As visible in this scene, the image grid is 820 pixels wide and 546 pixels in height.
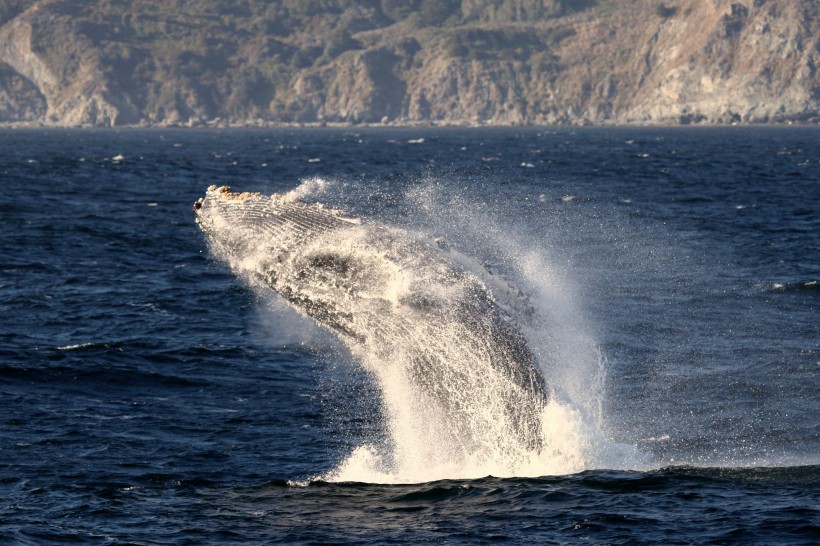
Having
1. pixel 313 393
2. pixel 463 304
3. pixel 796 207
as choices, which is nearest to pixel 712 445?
pixel 463 304

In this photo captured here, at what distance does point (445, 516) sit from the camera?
19.0 metres

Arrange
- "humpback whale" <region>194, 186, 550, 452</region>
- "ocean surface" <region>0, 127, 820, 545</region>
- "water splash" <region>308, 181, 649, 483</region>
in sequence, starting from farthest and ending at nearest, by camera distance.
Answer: "water splash" <region>308, 181, 649, 483</region>
"ocean surface" <region>0, 127, 820, 545</region>
"humpback whale" <region>194, 186, 550, 452</region>

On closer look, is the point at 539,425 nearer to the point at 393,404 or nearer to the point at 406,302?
the point at 406,302

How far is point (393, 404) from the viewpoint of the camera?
70.5ft

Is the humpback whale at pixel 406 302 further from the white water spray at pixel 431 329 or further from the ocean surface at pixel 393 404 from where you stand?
the ocean surface at pixel 393 404

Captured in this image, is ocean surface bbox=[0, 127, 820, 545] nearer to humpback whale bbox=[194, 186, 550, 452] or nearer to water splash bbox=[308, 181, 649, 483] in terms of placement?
water splash bbox=[308, 181, 649, 483]

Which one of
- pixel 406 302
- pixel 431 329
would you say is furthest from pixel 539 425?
pixel 406 302

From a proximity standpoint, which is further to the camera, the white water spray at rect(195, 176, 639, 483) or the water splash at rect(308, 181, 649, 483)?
the water splash at rect(308, 181, 649, 483)

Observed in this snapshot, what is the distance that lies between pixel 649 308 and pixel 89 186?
57.1 m

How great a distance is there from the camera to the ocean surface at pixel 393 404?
19.0 m

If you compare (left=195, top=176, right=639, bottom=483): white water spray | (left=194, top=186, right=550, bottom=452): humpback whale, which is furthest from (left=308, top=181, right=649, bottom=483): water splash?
(left=194, top=186, right=550, bottom=452): humpback whale

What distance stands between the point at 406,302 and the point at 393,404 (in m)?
3.76

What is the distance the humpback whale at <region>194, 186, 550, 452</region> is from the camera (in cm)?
1811

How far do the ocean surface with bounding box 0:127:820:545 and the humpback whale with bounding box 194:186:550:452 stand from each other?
2.28 ft
